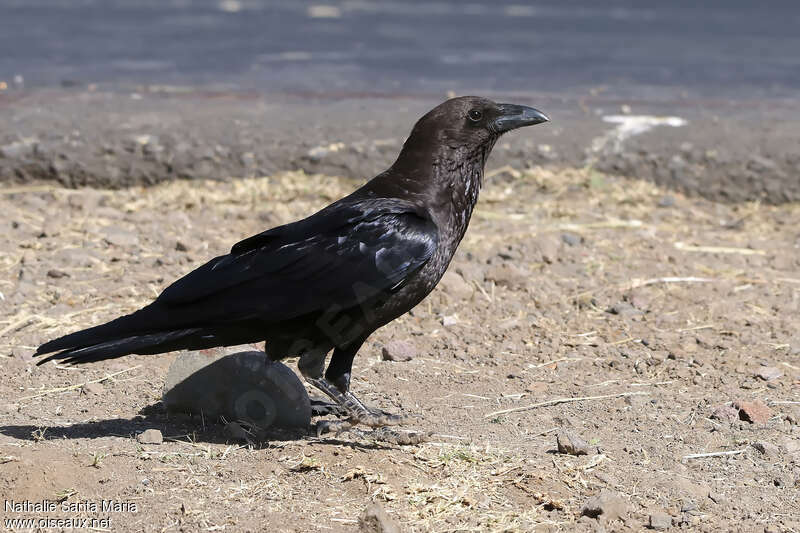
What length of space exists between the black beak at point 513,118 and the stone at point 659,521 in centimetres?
169

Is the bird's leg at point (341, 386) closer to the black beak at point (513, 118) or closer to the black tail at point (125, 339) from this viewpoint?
the black tail at point (125, 339)

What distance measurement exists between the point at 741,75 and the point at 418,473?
8911mm

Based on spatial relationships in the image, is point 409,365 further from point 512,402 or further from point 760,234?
point 760,234

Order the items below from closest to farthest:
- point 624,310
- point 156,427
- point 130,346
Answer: point 130,346
point 156,427
point 624,310

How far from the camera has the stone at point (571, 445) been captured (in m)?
4.05

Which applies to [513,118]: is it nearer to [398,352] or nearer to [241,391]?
[398,352]

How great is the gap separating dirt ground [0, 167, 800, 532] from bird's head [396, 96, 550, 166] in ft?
3.62

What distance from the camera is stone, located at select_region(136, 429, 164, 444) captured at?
401cm

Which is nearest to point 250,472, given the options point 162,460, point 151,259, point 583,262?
point 162,460

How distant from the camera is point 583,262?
6.38m

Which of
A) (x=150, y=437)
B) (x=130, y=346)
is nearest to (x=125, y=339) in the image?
(x=130, y=346)

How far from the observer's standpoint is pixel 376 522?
331cm

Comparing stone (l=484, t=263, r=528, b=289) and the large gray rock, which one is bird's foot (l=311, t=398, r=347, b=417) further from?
stone (l=484, t=263, r=528, b=289)

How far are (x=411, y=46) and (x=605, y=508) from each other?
1022 centimetres
